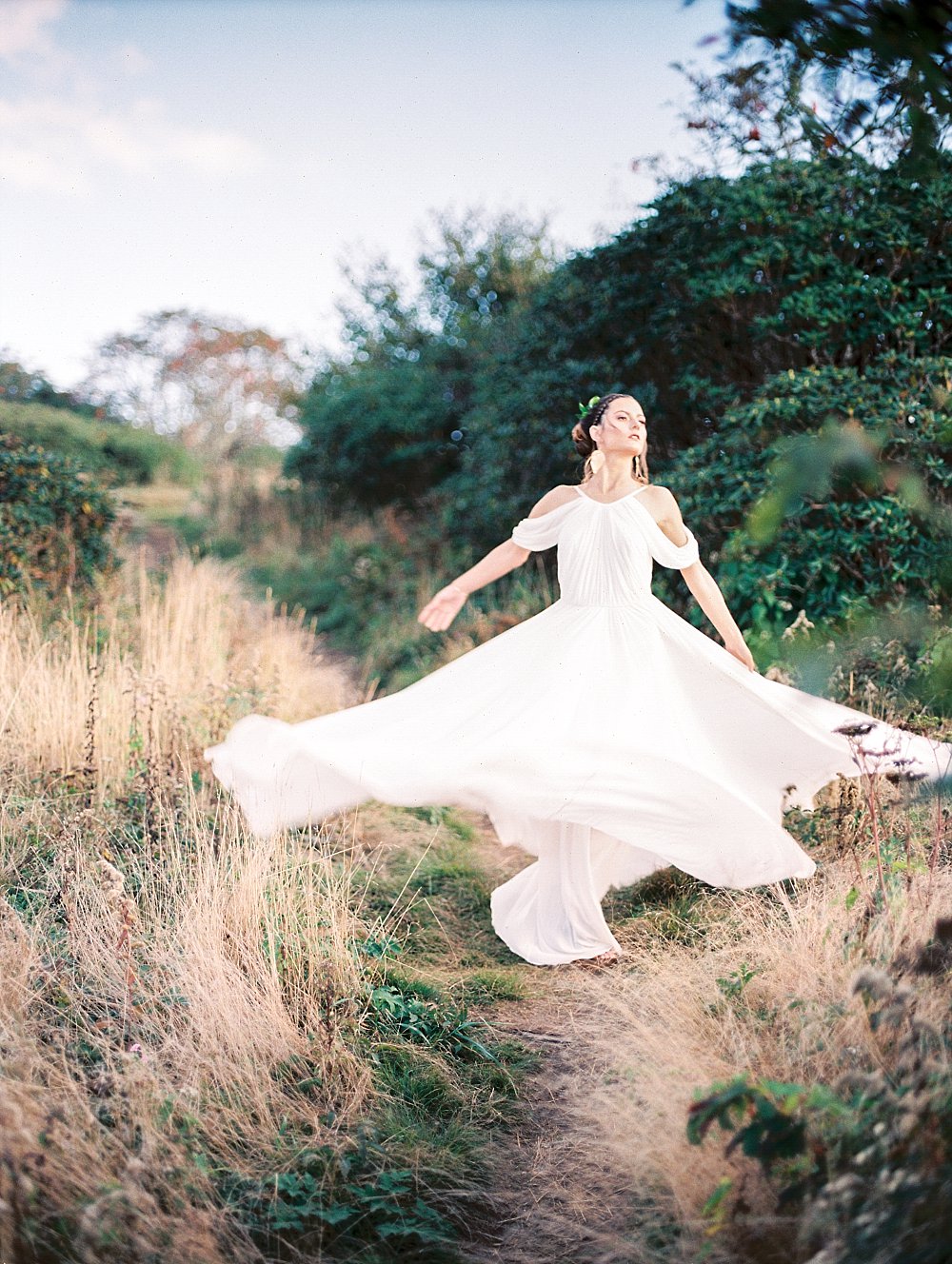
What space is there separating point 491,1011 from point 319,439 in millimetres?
10946

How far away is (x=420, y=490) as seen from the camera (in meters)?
12.9

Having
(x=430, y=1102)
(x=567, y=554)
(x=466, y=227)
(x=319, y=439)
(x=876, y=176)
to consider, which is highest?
(x=466, y=227)

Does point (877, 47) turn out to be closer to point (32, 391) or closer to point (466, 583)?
point (466, 583)

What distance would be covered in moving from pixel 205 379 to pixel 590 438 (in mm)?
21340

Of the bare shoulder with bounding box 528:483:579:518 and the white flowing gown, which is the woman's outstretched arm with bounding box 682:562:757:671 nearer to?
the white flowing gown

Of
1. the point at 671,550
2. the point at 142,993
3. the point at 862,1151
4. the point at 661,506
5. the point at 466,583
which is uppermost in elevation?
the point at 661,506

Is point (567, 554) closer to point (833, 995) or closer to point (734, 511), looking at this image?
point (833, 995)

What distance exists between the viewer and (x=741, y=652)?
3.91 meters

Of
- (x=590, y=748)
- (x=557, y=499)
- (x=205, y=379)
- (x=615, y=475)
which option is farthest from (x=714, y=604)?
(x=205, y=379)

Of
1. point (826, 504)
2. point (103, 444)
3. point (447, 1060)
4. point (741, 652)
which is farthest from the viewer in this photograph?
point (103, 444)

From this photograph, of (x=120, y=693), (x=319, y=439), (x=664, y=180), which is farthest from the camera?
(x=319, y=439)

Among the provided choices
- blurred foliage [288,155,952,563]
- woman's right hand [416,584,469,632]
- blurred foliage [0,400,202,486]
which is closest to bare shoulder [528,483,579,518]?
woman's right hand [416,584,469,632]

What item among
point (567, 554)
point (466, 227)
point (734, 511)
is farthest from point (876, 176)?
point (466, 227)

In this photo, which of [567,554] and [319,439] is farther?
[319,439]
